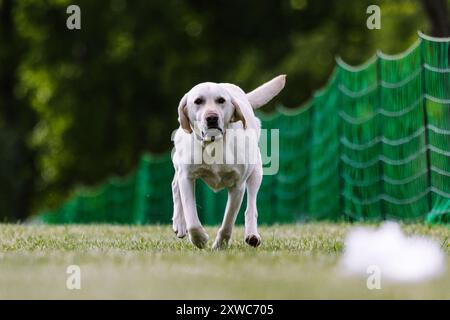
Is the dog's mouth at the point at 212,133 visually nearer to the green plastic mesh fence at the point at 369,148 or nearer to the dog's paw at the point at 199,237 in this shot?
the dog's paw at the point at 199,237

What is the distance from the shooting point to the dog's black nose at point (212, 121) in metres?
6.45

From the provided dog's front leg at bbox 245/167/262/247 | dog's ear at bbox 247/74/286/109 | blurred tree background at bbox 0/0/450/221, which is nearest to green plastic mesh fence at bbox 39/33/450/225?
dog's ear at bbox 247/74/286/109

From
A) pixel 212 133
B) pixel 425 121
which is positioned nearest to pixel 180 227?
pixel 212 133

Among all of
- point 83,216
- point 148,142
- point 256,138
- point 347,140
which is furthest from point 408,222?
point 148,142

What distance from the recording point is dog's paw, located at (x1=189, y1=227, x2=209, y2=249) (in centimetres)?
670

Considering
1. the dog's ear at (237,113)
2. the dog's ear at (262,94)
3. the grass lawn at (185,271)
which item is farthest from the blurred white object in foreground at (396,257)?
the dog's ear at (262,94)

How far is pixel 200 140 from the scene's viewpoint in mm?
6703

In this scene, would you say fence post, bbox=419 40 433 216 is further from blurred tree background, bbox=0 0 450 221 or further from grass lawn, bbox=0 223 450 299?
blurred tree background, bbox=0 0 450 221

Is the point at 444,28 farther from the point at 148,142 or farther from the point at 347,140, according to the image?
the point at 148,142

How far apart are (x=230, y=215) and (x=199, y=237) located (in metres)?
0.27

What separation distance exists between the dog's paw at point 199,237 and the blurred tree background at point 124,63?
2327cm

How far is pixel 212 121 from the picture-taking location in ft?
21.2

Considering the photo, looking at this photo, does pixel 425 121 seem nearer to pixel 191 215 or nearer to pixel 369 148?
pixel 369 148

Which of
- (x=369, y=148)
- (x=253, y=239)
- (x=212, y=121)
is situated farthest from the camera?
(x=369, y=148)
